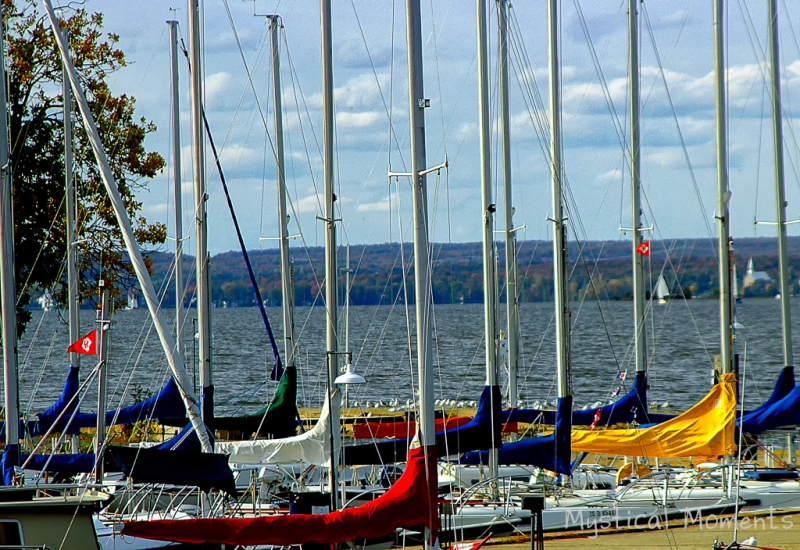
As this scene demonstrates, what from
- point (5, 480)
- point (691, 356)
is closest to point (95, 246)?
point (5, 480)

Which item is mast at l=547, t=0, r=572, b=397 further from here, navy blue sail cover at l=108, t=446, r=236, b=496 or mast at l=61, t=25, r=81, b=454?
mast at l=61, t=25, r=81, b=454

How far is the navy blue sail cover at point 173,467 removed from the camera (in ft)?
48.5

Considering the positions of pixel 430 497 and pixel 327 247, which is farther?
pixel 327 247

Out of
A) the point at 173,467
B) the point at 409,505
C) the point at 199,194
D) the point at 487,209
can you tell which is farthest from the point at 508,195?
the point at 409,505

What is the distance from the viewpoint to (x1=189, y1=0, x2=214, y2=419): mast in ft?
69.2

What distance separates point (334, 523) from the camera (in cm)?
1257

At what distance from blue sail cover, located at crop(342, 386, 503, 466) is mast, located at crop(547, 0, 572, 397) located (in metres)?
1.33

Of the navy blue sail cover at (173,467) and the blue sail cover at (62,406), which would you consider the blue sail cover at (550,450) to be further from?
the blue sail cover at (62,406)

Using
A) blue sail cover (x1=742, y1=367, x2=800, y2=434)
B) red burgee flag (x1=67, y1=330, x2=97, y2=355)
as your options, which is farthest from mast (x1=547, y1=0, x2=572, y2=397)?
red burgee flag (x1=67, y1=330, x2=97, y2=355)

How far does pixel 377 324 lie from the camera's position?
5226 inches

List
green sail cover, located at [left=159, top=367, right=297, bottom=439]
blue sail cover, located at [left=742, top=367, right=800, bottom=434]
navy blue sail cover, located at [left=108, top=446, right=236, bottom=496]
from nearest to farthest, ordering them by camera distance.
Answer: navy blue sail cover, located at [left=108, top=446, right=236, bottom=496] → blue sail cover, located at [left=742, top=367, right=800, bottom=434] → green sail cover, located at [left=159, top=367, right=297, bottom=439]

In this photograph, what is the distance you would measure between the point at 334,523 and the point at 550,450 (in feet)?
21.2

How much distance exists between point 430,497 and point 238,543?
2.16 meters

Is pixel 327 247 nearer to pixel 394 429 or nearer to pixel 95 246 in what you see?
pixel 394 429
